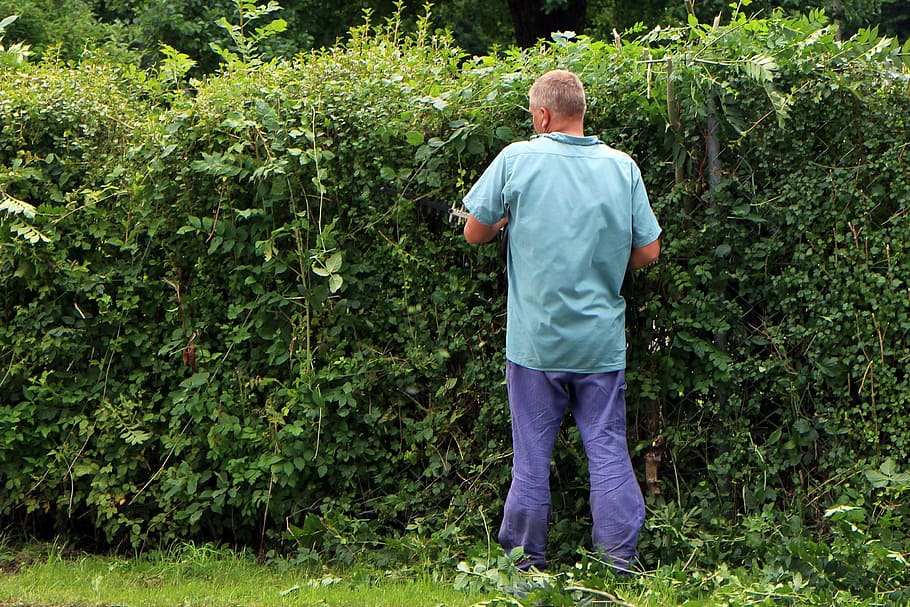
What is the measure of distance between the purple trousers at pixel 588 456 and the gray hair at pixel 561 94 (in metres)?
1.10

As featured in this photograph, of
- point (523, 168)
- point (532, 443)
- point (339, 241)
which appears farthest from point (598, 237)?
point (339, 241)

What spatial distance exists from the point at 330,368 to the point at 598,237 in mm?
1538

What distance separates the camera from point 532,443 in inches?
166

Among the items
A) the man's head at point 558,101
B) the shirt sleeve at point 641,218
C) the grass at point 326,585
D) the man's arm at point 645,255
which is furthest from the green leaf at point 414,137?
the grass at point 326,585

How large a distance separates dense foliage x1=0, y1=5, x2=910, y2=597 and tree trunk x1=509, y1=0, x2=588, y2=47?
9596mm

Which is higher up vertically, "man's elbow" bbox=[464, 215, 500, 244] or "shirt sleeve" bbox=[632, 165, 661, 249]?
"shirt sleeve" bbox=[632, 165, 661, 249]

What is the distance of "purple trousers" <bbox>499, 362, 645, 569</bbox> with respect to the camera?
415 cm

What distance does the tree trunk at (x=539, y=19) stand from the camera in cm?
1443

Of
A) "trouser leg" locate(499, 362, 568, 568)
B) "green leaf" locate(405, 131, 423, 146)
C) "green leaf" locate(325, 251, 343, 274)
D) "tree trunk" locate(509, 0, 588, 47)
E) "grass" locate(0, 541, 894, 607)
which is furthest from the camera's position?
"tree trunk" locate(509, 0, 588, 47)

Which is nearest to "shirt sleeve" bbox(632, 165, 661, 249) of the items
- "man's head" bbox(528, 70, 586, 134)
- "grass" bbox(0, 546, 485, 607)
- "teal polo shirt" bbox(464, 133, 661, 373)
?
"teal polo shirt" bbox(464, 133, 661, 373)

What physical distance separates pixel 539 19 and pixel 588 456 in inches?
452

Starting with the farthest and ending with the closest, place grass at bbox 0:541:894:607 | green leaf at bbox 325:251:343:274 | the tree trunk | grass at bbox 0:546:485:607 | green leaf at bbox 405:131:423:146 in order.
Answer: the tree trunk, green leaf at bbox 325:251:343:274, green leaf at bbox 405:131:423:146, grass at bbox 0:546:485:607, grass at bbox 0:541:894:607

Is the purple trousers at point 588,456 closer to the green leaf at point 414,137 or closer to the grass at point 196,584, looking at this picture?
the grass at point 196,584

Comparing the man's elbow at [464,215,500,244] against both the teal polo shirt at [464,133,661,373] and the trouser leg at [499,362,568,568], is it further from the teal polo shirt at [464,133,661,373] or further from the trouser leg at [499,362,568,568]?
the trouser leg at [499,362,568,568]
